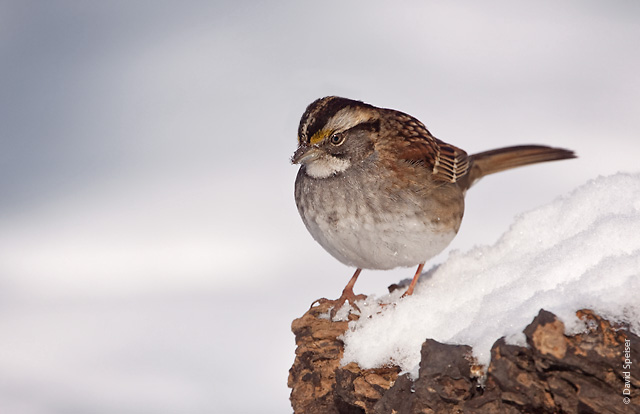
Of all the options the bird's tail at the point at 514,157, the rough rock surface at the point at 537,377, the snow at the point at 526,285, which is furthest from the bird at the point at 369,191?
the rough rock surface at the point at 537,377

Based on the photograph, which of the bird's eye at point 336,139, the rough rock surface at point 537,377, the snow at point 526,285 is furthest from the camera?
the bird's eye at point 336,139

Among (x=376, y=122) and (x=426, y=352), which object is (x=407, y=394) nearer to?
(x=426, y=352)

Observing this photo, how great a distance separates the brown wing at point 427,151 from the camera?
4.96 m

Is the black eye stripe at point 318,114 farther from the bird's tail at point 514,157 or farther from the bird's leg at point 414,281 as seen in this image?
the bird's tail at point 514,157

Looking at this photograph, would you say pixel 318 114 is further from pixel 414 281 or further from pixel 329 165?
pixel 414 281

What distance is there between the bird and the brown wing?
0.04 ft

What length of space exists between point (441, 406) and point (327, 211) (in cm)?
169

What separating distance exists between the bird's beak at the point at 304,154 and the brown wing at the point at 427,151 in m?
0.66

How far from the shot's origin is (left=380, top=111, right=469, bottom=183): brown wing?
4957 millimetres

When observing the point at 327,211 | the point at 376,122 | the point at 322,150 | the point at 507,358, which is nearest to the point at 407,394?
the point at 507,358

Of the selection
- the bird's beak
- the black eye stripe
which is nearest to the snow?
the bird's beak

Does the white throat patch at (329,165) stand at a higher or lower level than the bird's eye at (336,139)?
lower

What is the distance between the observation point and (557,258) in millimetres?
3822

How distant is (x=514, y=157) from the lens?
6.01m
